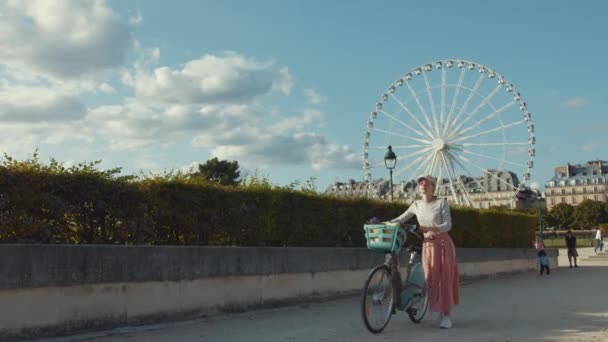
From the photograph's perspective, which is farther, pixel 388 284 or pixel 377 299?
pixel 388 284

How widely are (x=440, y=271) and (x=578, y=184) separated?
172 metres

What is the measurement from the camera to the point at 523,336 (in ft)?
24.8

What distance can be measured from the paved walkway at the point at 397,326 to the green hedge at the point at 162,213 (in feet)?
4.30

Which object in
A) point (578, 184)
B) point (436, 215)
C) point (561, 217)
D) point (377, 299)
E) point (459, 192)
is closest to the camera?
point (377, 299)

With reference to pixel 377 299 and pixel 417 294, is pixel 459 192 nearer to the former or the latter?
pixel 417 294

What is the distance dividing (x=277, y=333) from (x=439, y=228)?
240 centimetres

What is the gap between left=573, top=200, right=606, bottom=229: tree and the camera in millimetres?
128375

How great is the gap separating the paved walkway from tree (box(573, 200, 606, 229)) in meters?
128

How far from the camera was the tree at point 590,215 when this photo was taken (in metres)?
128

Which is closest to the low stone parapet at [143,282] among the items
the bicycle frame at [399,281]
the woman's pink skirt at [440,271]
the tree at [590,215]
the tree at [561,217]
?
the bicycle frame at [399,281]

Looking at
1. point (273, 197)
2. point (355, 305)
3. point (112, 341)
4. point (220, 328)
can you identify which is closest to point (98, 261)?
point (112, 341)

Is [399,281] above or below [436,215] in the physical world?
below

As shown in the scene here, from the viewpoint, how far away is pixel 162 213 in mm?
8969

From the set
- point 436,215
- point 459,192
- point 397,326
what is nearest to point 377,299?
point 397,326
